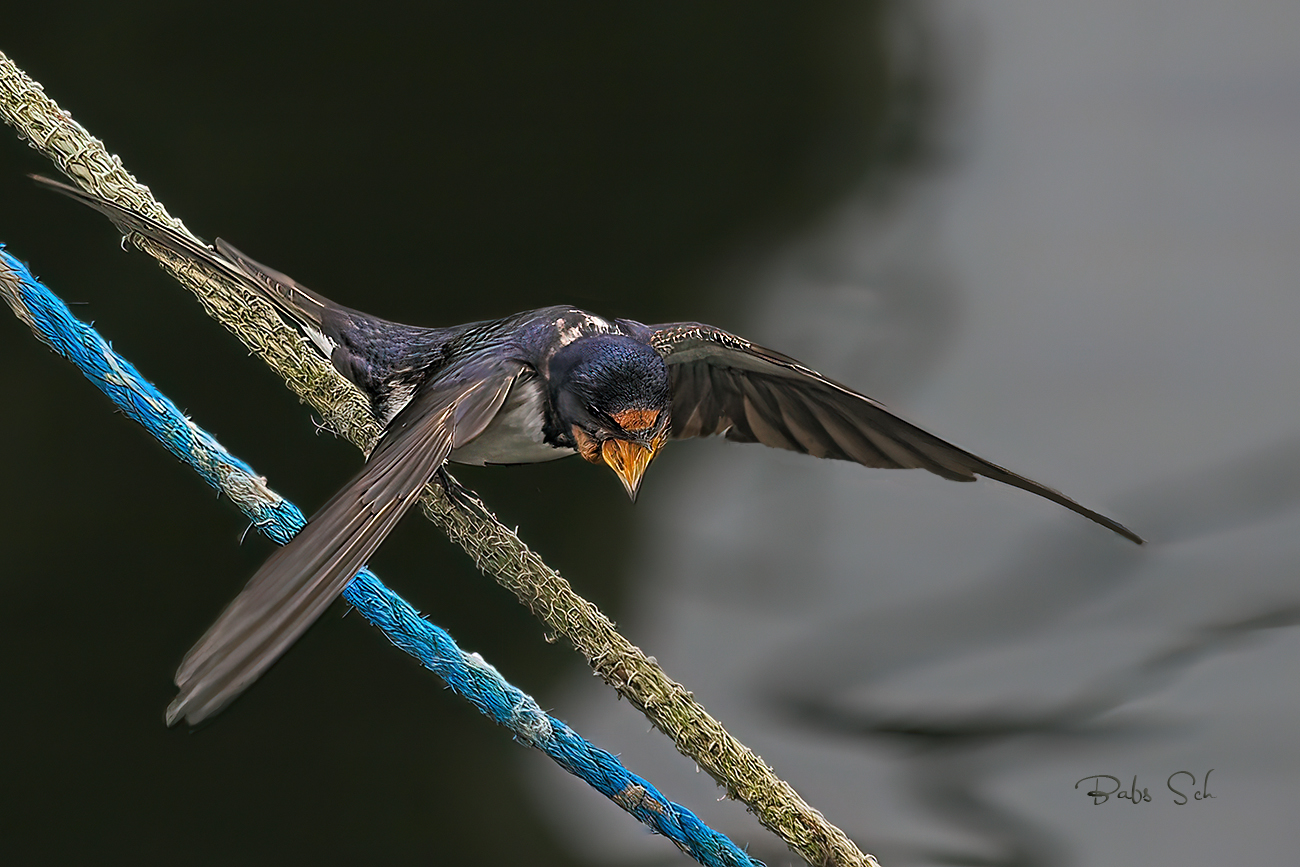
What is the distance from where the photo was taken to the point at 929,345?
2.70 ft

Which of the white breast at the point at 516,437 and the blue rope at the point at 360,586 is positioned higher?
the white breast at the point at 516,437

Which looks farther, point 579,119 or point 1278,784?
point 579,119

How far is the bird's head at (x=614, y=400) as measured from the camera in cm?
49

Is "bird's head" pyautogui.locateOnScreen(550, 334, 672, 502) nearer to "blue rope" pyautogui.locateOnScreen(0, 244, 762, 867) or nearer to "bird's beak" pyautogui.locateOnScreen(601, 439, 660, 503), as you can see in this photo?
"bird's beak" pyautogui.locateOnScreen(601, 439, 660, 503)

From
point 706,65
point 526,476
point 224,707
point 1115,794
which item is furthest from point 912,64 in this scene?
point 224,707

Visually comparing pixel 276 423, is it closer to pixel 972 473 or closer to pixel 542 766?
pixel 542 766

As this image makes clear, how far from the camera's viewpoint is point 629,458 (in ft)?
1.65

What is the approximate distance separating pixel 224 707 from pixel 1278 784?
702mm
